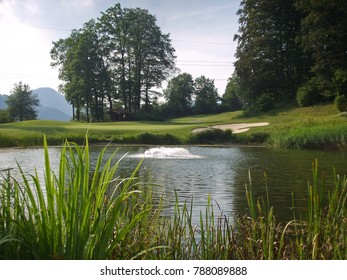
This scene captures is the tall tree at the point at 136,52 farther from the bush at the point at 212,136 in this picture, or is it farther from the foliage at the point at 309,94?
the bush at the point at 212,136

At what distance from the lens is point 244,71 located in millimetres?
48125

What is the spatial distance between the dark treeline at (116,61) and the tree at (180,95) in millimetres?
5379

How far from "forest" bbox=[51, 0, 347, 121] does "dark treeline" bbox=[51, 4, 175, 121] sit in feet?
0.42

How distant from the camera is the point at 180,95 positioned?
72.4 meters

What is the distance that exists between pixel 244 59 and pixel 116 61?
61.7 ft

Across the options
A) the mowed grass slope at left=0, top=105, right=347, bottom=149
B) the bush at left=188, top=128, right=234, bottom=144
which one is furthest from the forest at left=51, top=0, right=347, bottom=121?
the bush at left=188, top=128, right=234, bottom=144

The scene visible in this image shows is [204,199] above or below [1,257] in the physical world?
below

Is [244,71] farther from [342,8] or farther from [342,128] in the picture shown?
[342,128]

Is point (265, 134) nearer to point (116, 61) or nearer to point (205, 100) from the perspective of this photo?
point (116, 61)

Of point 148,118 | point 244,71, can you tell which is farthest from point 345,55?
point 148,118

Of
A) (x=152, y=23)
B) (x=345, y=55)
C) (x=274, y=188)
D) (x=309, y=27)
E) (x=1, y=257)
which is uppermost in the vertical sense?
(x=152, y=23)

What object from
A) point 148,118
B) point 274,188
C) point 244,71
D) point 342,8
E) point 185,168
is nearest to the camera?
point 274,188

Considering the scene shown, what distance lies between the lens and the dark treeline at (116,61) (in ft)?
179

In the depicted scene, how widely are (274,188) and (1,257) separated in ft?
29.9
